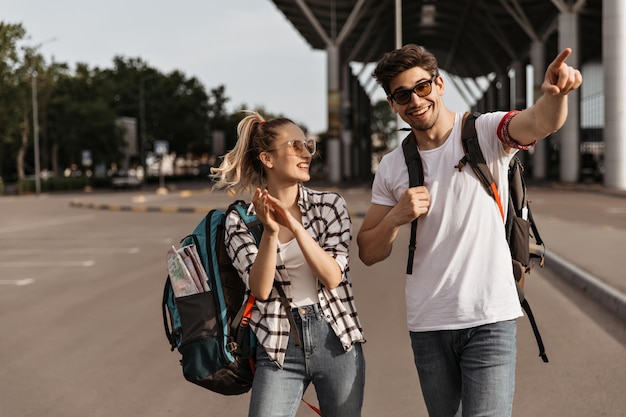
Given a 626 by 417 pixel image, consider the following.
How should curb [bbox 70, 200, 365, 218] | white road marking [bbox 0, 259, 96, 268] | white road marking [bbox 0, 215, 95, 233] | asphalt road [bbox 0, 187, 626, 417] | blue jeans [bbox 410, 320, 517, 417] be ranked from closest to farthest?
1. blue jeans [bbox 410, 320, 517, 417]
2. asphalt road [bbox 0, 187, 626, 417]
3. white road marking [bbox 0, 259, 96, 268]
4. white road marking [bbox 0, 215, 95, 233]
5. curb [bbox 70, 200, 365, 218]

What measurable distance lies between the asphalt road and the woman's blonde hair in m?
2.18

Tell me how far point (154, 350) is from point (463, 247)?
14.0ft

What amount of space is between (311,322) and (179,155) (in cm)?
7552

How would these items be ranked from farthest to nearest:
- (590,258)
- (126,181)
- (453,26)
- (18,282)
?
(453,26) → (126,181) → (590,258) → (18,282)

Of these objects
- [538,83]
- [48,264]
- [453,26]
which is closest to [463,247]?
[48,264]

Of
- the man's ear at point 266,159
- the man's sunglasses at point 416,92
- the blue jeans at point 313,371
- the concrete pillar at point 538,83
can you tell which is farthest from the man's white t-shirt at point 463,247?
the concrete pillar at point 538,83

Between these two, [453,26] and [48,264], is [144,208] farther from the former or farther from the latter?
[453,26]

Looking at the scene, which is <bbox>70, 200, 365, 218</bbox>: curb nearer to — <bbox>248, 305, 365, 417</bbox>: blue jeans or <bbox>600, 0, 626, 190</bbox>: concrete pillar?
<bbox>600, 0, 626, 190</bbox>: concrete pillar

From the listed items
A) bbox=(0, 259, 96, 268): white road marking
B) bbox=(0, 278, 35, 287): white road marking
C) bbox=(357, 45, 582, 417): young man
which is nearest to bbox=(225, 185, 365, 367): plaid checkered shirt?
bbox=(357, 45, 582, 417): young man

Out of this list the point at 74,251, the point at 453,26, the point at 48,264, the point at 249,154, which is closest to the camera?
the point at 249,154

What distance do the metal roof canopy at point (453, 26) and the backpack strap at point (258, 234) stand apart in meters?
42.0

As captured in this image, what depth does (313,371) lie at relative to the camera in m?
2.77

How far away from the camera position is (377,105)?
460 ft

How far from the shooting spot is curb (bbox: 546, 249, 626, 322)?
7668 millimetres
